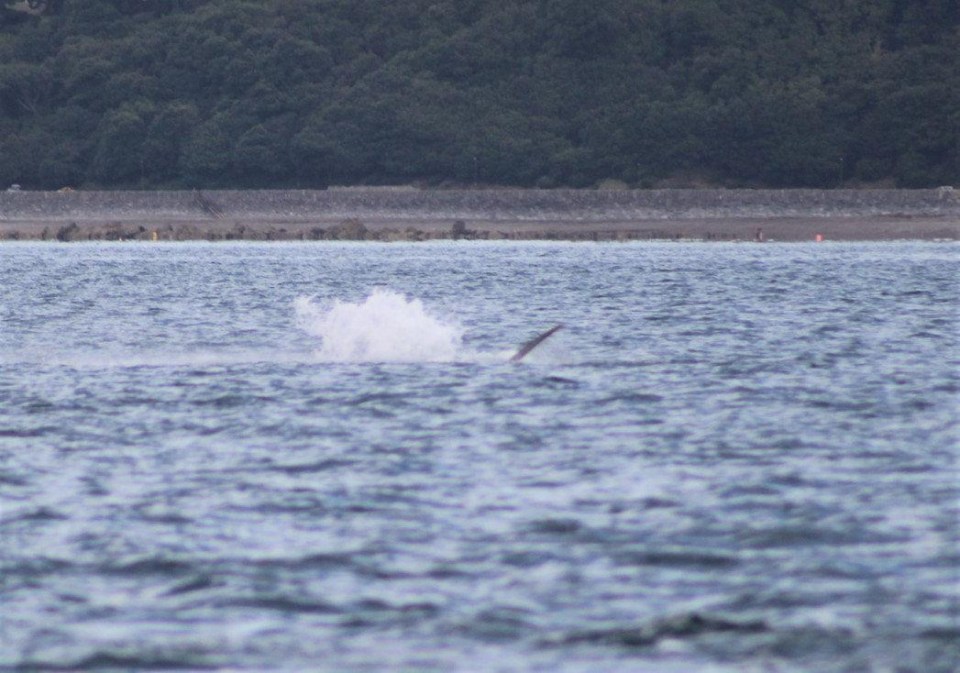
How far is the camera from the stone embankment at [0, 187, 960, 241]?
90000mm

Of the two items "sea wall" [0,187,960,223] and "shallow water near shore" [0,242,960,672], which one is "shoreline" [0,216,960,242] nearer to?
"sea wall" [0,187,960,223]

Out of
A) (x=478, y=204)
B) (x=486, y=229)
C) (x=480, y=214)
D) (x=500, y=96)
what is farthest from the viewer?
Result: (x=500, y=96)

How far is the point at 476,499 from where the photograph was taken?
45.5 ft

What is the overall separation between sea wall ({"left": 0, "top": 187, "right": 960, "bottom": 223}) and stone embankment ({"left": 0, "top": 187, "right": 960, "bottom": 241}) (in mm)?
58

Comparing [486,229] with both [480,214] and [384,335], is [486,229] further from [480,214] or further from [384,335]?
[384,335]

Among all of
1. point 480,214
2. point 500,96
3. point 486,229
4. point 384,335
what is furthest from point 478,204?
point 384,335

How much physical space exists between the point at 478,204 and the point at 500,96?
16.3m

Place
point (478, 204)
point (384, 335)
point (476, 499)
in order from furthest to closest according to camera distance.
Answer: point (478, 204) → point (384, 335) → point (476, 499)

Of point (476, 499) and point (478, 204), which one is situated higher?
point (476, 499)

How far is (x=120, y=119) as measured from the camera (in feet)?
367

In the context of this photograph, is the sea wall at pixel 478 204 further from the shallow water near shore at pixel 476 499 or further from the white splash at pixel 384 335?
the white splash at pixel 384 335

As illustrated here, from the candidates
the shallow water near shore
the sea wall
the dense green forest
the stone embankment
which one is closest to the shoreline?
the stone embankment

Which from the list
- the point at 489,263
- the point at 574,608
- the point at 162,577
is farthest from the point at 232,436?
the point at 489,263

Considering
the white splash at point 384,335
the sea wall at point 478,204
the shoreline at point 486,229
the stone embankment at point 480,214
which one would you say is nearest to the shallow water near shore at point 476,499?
the white splash at point 384,335
